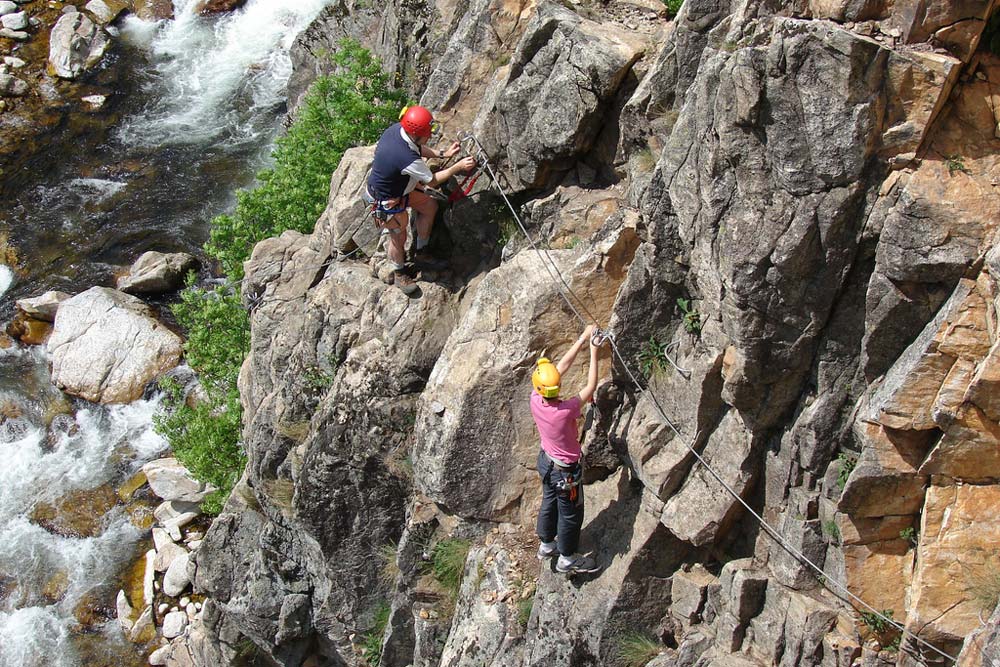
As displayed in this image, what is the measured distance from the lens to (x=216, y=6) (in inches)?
1146

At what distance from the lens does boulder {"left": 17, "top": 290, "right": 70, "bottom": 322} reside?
22250 millimetres

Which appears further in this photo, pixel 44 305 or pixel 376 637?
pixel 44 305

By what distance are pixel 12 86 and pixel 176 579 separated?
1841 cm

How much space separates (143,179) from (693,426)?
20.2 m

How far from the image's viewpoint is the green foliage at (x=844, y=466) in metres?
8.27

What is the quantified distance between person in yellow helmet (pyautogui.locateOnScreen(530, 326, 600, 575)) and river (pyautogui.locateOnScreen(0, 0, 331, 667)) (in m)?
11.7

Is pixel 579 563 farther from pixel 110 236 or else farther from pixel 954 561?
pixel 110 236

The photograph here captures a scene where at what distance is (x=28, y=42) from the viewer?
29.6 metres

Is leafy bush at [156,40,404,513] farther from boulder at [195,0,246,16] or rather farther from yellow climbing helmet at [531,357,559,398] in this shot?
boulder at [195,0,246,16]

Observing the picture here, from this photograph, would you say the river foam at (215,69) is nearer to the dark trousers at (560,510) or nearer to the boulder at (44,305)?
the boulder at (44,305)

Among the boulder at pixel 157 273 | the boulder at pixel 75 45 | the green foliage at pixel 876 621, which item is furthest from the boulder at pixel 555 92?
the boulder at pixel 75 45

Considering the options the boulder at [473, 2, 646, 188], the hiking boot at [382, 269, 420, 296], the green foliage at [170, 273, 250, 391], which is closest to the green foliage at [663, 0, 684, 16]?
the boulder at [473, 2, 646, 188]

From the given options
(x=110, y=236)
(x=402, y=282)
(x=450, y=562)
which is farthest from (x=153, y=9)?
(x=450, y=562)

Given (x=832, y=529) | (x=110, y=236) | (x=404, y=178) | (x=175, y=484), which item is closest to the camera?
(x=832, y=529)
